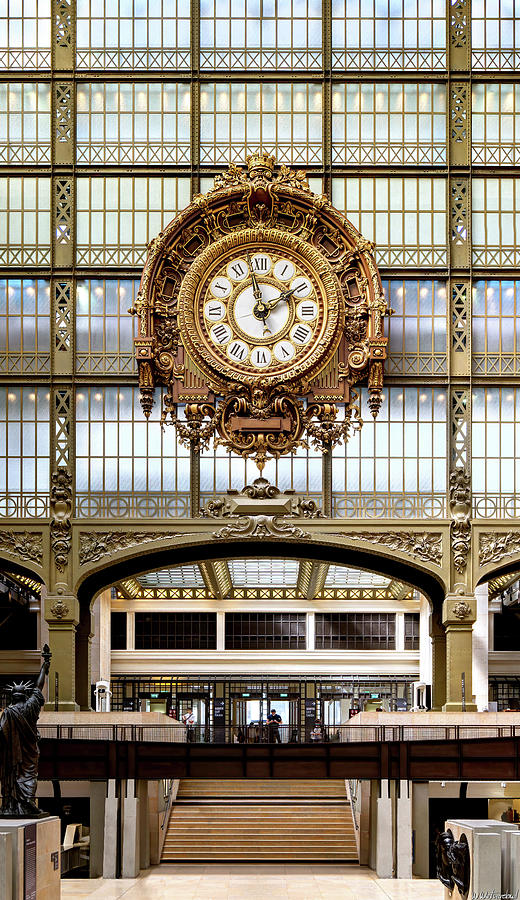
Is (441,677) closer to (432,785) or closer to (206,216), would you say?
(432,785)

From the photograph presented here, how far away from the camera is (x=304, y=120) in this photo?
4909 cm

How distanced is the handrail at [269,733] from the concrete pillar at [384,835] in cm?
180

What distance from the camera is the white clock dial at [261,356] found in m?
47.4

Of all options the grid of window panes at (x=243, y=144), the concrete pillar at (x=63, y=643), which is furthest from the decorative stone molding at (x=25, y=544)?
the grid of window panes at (x=243, y=144)

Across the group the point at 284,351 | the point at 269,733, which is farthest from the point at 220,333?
the point at 269,733

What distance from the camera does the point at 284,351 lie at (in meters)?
47.4

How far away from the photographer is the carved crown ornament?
47.2 meters

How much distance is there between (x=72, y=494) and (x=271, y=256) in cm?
1031

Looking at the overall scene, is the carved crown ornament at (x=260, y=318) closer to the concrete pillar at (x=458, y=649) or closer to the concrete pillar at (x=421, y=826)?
the concrete pillar at (x=458, y=649)

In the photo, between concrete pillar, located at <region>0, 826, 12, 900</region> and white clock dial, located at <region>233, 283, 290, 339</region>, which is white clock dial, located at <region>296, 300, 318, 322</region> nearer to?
white clock dial, located at <region>233, 283, 290, 339</region>

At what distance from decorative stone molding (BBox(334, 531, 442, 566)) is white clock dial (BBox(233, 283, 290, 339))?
282 inches

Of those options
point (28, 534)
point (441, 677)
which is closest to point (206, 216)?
point (28, 534)

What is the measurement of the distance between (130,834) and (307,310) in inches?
702

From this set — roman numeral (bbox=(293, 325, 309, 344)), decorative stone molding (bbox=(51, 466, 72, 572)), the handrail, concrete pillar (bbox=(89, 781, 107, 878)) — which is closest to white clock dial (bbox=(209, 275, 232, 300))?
roman numeral (bbox=(293, 325, 309, 344))
